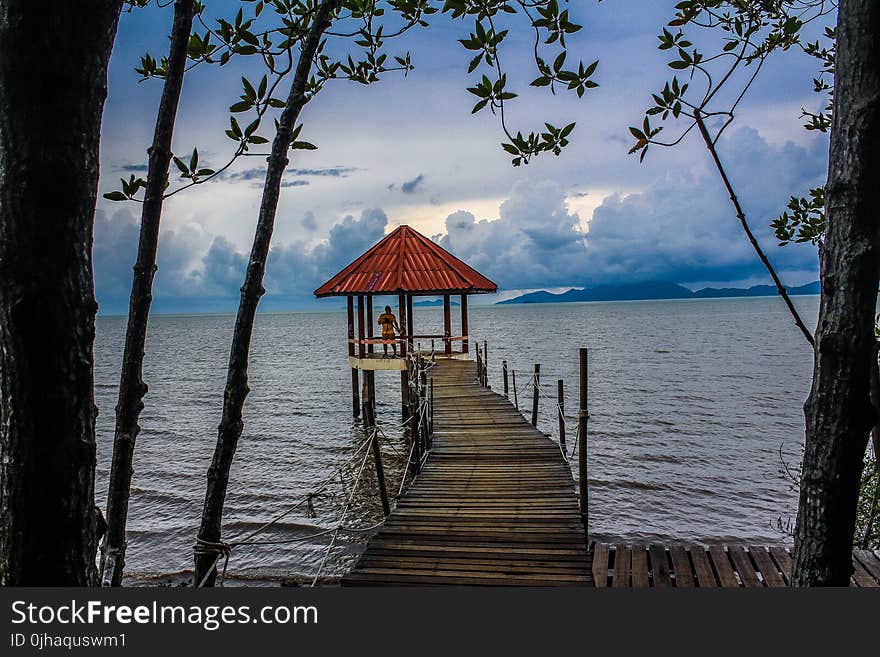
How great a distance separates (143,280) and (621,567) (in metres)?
6.26

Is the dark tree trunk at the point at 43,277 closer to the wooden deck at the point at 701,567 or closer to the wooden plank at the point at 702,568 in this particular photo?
the wooden deck at the point at 701,567

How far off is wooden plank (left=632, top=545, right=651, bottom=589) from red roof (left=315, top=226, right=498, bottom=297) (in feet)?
39.5

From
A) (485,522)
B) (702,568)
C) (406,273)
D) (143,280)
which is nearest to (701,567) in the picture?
(702,568)

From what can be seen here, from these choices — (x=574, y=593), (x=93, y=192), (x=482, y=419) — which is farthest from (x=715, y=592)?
(x=482, y=419)

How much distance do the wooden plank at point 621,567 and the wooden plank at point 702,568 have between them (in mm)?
725

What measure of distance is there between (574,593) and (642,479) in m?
14.4

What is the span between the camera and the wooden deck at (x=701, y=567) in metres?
6.31

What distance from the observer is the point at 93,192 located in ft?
5.20

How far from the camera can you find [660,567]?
Answer: 6660 mm

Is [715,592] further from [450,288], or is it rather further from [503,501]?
[450,288]

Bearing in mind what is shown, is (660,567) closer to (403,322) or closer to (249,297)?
(249,297)

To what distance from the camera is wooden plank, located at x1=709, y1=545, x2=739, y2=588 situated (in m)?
6.31

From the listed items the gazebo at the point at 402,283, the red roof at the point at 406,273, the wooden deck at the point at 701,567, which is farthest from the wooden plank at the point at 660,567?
the red roof at the point at 406,273

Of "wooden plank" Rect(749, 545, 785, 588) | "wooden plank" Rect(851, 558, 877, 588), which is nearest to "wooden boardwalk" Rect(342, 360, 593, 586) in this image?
"wooden plank" Rect(749, 545, 785, 588)
